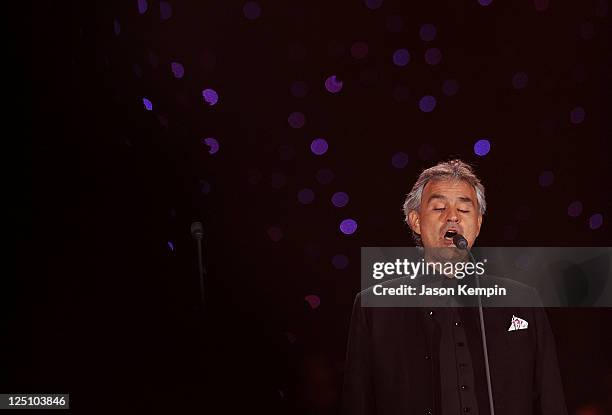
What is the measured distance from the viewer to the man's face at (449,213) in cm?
263

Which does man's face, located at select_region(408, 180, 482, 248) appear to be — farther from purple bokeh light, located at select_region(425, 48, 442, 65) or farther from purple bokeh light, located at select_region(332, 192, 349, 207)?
purple bokeh light, located at select_region(425, 48, 442, 65)

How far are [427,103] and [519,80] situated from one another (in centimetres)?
40

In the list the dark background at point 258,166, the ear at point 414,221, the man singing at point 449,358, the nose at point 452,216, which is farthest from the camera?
the dark background at point 258,166

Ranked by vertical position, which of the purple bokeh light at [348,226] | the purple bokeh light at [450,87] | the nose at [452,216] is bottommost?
the nose at [452,216]

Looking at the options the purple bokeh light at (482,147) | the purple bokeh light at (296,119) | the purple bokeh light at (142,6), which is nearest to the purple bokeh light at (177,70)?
the purple bokeh light at (142,6)

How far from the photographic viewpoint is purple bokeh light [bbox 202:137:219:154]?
299cm

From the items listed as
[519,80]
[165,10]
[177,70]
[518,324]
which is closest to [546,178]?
[519,80]

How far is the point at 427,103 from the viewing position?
3.03m

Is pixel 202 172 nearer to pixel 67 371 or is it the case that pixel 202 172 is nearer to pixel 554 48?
pixel 67 371

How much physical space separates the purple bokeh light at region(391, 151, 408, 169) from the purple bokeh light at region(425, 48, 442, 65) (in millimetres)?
408

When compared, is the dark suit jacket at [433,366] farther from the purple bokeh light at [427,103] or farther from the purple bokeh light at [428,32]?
the purple bokeh light at [428,32]

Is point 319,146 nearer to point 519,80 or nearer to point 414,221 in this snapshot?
point 414,221

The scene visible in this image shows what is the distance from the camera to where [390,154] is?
303cm

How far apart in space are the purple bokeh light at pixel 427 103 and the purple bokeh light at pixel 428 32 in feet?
0.82
